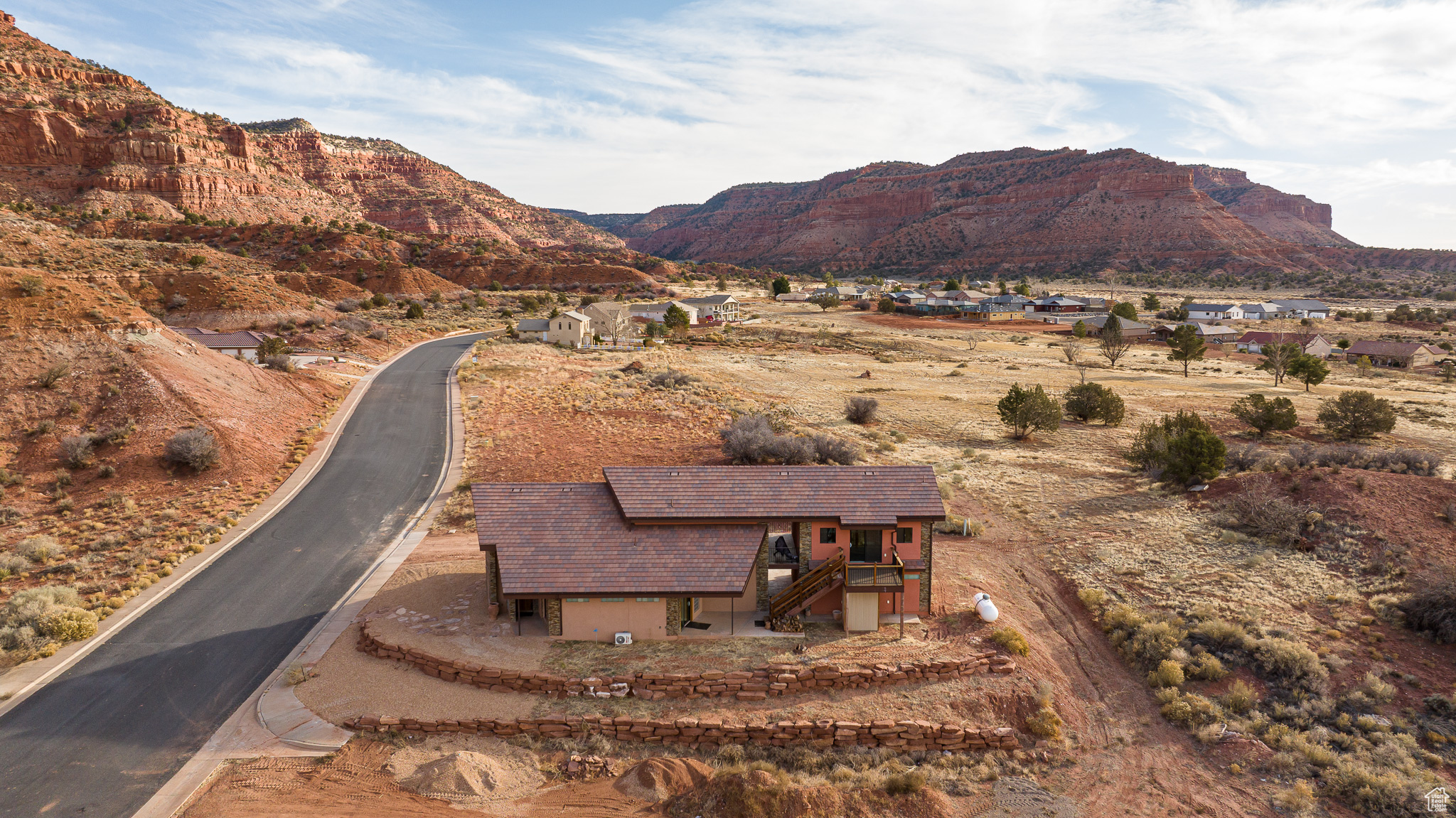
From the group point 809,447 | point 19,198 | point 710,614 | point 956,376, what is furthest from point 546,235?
point 710,614

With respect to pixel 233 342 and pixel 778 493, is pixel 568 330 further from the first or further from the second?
pixel 778 493

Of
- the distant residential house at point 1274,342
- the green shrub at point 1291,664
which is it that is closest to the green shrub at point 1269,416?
the green shrub at point 1291,664

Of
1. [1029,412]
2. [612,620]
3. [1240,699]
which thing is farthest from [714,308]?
[1240,699]

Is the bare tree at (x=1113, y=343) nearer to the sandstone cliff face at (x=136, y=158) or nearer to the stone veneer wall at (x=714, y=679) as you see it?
the stone veneer wall at (x=714, y=679)

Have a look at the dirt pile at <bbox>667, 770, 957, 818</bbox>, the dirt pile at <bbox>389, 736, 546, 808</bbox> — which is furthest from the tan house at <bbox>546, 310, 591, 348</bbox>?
the dirt pile at <bbox>667, 770, 957, 818</bbox>

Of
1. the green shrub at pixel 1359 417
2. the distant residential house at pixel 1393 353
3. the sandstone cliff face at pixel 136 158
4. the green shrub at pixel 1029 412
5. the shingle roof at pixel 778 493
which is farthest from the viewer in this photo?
the sandstone cliff face at pixel 136 158

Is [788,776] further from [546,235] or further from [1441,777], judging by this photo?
[546,235]
